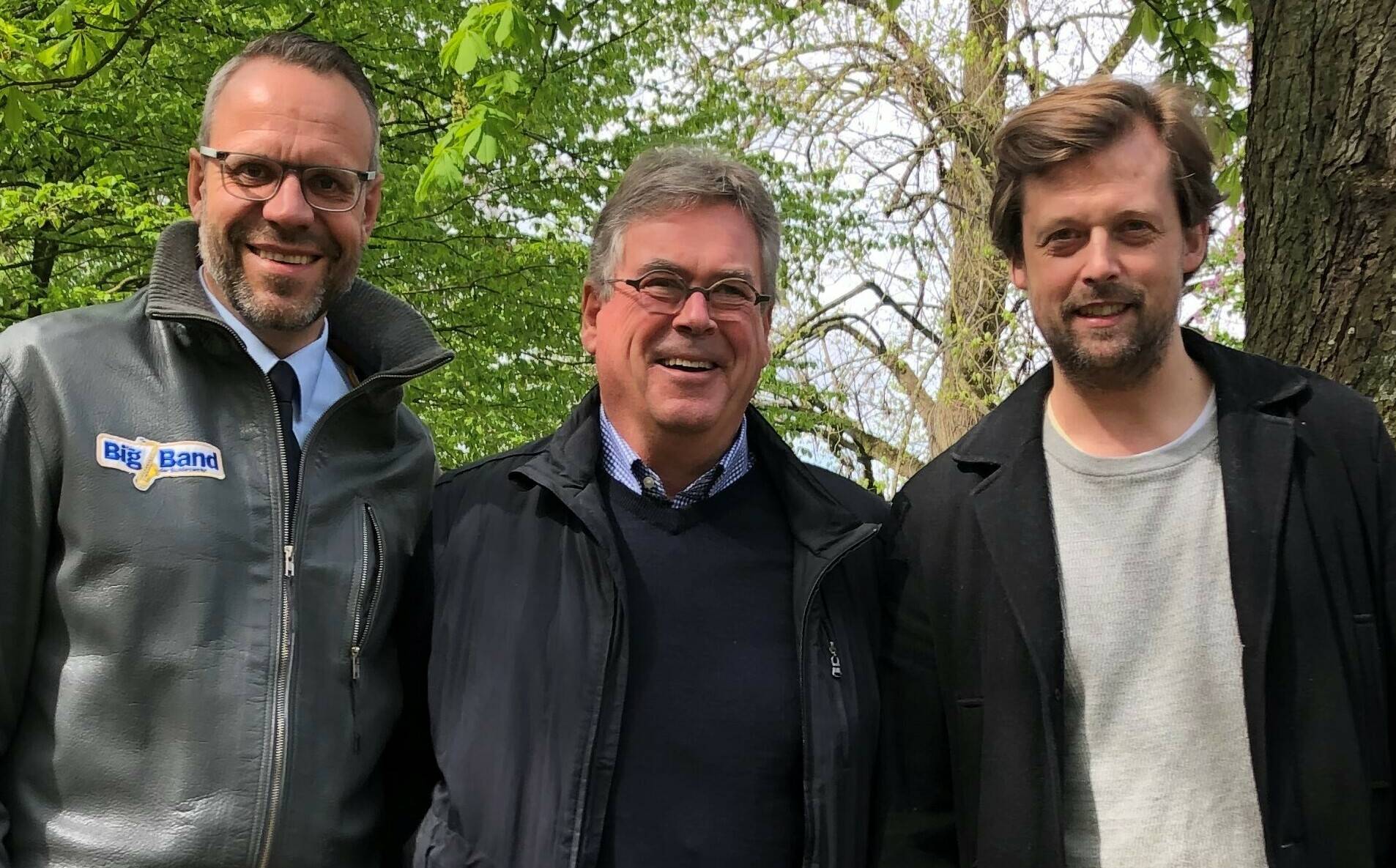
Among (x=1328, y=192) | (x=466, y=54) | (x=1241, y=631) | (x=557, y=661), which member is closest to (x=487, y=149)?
(x=466, y=54)

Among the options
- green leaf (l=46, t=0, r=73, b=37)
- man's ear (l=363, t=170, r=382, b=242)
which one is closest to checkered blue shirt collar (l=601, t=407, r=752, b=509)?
man's ear (l=363, t=170, r=382, b=242)

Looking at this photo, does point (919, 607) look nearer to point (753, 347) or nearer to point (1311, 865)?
point (753, 347)

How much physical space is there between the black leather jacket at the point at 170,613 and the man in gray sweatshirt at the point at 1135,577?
3.93 ft

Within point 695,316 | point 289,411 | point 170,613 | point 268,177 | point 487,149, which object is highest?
point 487,149

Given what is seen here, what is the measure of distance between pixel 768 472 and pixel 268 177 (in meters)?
1.25

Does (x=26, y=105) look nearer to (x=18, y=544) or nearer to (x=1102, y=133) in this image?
(x=18, y=544)

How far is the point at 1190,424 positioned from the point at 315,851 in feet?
6.24

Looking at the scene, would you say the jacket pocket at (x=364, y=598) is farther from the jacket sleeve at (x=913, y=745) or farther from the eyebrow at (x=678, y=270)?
the jacket sleeve at (x=913, y=745)

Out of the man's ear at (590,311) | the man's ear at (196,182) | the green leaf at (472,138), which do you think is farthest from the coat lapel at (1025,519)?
the green leaf at (472,138)

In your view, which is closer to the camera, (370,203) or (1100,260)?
(1100,260)

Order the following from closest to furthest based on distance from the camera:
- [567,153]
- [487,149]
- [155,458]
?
[155,458], [487,149], [567,153]

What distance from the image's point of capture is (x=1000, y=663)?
2301 mm

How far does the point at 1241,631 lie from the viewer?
2148 millimetres

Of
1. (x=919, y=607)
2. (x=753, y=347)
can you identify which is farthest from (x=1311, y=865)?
(x=753, y=347)
